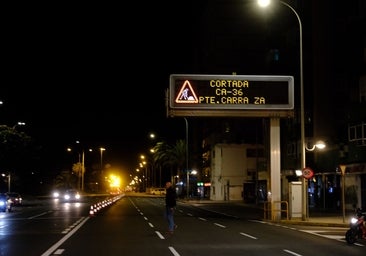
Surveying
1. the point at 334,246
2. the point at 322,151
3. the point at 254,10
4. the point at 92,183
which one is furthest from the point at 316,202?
the point at 92,183

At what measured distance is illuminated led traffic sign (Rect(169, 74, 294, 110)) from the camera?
106ft

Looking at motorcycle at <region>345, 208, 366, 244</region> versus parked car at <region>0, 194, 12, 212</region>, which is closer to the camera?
motorcycle at <region>345, 208, 366, 244</region>

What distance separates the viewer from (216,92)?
107ft

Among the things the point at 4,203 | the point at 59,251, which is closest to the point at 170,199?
the point at 59,251

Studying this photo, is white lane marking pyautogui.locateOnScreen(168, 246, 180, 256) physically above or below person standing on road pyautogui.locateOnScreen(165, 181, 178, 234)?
below

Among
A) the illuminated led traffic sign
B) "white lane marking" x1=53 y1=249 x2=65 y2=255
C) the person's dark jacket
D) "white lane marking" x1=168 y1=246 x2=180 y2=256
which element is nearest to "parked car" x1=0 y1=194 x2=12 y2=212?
the illuminated led traffic sign

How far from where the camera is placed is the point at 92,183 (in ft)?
497

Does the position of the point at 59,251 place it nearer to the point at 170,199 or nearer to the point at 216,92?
the point at 170,199

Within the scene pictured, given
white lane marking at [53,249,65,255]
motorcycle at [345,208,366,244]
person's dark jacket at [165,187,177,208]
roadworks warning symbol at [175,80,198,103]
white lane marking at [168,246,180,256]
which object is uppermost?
roadworks warning symbol at [175,80,198,103]

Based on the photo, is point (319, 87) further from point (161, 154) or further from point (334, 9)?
point (161, 154)

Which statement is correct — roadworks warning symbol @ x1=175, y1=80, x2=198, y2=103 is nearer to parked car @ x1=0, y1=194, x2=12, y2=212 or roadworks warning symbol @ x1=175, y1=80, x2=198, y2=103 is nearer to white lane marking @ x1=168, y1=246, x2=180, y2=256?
white lane marking @ x1=168, y1=246, x2=180, y2=256

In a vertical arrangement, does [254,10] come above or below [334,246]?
above

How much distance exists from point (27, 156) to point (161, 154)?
39091mm

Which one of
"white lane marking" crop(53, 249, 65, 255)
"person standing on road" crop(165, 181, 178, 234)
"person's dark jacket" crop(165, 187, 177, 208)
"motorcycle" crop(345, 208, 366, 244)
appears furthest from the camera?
"person's dark jacket" crop(165, 187, 177, 208)
